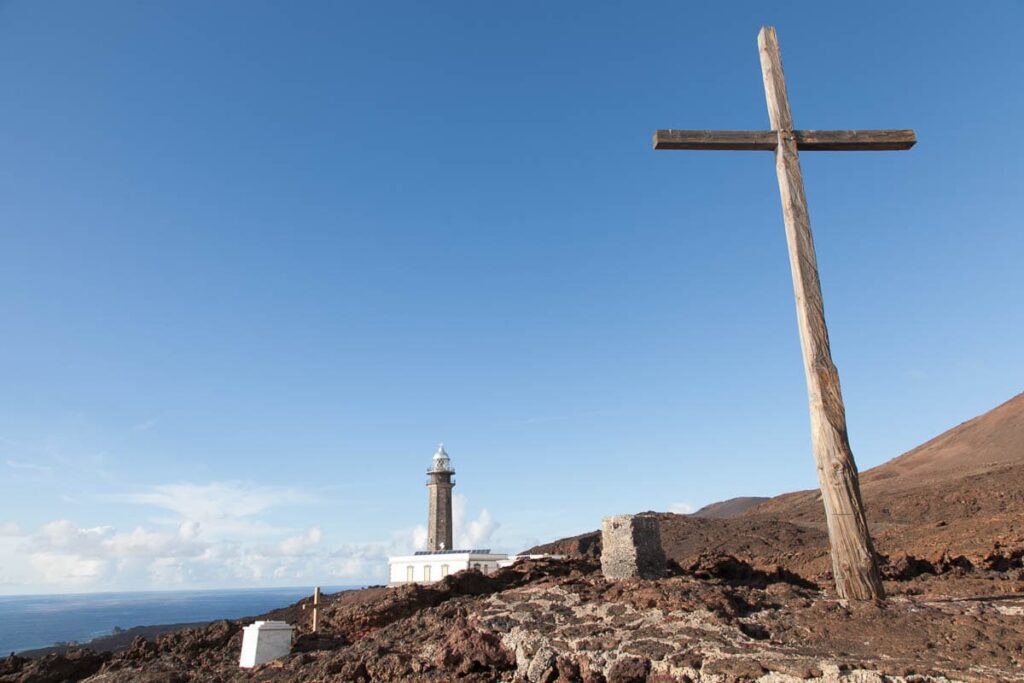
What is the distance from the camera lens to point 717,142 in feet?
32.6

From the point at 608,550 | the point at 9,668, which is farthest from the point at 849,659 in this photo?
the point at 9,668

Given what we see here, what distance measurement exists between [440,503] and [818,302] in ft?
138

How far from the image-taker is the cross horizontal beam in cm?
984

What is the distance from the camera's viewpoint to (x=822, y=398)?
8867 millimetres

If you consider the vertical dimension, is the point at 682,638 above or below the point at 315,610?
below

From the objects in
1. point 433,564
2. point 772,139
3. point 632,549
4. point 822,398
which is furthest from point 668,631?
point 433,564

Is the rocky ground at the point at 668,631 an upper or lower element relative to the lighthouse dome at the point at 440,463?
lower

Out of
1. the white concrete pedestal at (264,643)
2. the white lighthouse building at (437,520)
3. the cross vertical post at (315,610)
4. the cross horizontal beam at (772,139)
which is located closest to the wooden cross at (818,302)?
the cross horizontal beam at (772,139)

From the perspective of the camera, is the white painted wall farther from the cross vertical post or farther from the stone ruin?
the stone ruin

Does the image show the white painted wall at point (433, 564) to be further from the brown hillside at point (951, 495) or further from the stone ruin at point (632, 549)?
the stone ruin at point (632, 549)

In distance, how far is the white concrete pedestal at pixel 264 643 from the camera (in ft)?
34.6

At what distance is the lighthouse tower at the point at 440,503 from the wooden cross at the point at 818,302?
132 ft

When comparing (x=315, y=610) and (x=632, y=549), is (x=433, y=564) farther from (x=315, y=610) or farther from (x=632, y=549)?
(x=632, y=549)

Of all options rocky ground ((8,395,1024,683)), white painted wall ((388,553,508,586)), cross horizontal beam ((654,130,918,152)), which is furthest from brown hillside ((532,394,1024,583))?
cross horizontal beam ((654,130,918,152))
